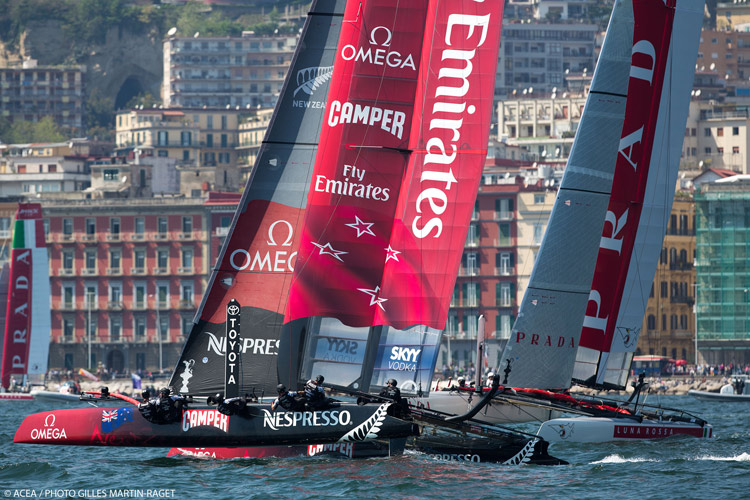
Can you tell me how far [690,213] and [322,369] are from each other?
7232 cm

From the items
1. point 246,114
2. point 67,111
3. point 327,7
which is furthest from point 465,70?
point 67,111

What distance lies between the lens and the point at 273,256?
29.2 meters

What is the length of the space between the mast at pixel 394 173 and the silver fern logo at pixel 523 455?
8.31 ft

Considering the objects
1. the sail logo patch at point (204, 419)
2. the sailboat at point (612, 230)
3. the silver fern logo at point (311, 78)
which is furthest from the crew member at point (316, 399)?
the sailboat at point (612, 230)

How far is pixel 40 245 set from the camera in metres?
67.8

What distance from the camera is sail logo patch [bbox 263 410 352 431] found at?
1063 inches

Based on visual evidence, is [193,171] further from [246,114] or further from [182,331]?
[246,114]

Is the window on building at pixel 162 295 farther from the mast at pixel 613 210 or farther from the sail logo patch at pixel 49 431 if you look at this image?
the sail logo patch at pixel 49 431

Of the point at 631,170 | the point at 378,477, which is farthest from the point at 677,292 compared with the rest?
the point at 378,477

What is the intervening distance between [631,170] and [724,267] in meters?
59.6

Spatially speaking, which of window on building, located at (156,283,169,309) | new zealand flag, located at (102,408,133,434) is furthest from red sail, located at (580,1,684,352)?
window on building, located at (156,283,169,309)

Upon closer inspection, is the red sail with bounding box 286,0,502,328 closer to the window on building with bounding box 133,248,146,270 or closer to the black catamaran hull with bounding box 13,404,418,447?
the black catamaran hull with bounding box 13,404,418,447

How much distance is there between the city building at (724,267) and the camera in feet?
309

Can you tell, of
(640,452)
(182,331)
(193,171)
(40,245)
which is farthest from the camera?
(193,171)
